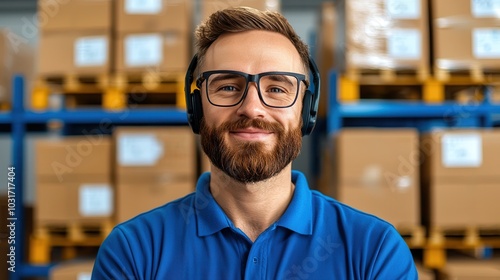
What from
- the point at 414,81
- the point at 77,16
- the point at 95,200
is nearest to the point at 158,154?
the point at 95,200

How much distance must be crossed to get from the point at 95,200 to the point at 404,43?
2.52 m

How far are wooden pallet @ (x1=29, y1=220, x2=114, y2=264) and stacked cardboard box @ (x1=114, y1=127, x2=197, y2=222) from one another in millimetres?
252

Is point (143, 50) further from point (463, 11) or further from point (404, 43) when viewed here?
point (463, 11)

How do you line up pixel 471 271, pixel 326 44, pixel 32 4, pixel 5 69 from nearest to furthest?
pixel 471 271
pixel 5 69
pixel 326 44
pixel 32 4

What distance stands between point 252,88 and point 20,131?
3038mm

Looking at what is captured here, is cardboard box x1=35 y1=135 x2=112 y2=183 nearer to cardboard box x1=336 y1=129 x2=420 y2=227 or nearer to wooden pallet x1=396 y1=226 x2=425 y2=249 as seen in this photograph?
cardboard box x1=336 y1=129 x2=420 y2=227

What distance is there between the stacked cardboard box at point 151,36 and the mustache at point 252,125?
2.28 meters

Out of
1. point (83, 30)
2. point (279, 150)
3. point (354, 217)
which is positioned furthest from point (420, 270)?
point (83, 30)

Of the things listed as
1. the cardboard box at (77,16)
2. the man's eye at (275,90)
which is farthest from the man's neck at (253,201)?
the cardboard box at (77,16)

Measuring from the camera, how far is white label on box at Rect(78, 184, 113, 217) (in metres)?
3.77

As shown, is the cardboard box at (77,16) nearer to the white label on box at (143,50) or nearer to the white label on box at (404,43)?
the white label on box at (143,50)

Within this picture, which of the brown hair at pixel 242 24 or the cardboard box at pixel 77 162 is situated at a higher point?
the brown hair at pixel 242 24

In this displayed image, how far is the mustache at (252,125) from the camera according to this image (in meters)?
1.54

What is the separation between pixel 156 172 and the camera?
145 inches
